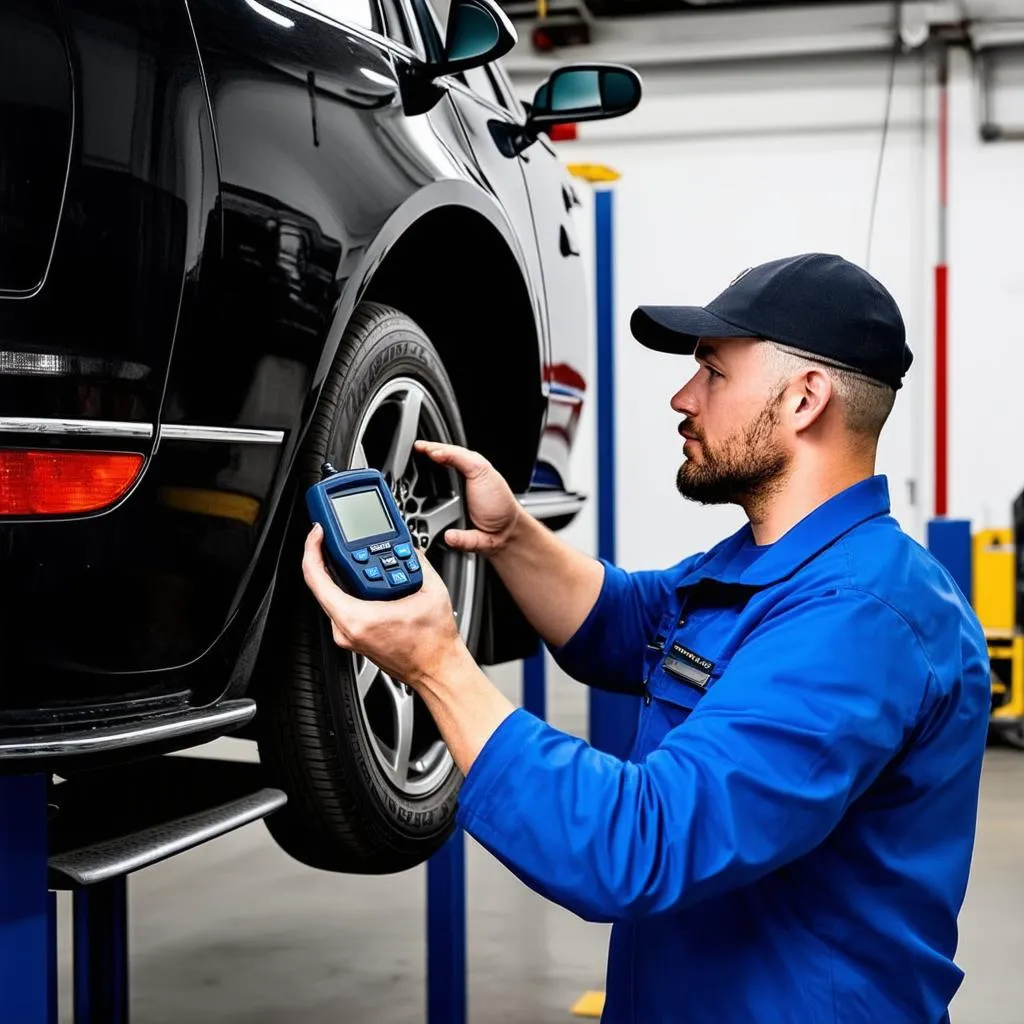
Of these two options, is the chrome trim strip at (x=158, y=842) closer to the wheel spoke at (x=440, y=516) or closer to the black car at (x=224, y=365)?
the black car at (x=224, y=365)

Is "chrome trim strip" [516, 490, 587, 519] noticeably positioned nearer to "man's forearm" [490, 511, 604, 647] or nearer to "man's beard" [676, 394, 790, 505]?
"man's forearm" [490, 511, 604, 647]

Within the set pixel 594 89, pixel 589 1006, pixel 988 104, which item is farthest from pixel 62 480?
pixel 988 104

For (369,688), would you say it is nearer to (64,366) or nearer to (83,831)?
(83,831)

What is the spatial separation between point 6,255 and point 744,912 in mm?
904

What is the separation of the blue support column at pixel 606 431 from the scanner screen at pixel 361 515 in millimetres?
2629

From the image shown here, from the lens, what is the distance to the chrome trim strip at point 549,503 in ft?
7.17

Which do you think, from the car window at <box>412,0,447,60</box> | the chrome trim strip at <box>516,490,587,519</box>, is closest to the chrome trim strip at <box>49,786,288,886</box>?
the chrome trim strip at <box>516,490,587,519</box>

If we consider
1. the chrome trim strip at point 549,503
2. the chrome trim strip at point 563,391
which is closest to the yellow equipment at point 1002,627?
the chrome trim strip at point 563,391

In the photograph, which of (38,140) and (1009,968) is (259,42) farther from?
(1009,968)

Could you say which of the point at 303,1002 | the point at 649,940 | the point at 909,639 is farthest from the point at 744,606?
the point at 303,1002

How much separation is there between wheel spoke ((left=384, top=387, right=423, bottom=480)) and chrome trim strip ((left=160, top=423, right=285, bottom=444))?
12.1 inches

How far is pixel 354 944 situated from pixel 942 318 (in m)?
4.92

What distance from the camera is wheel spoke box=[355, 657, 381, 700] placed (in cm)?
157

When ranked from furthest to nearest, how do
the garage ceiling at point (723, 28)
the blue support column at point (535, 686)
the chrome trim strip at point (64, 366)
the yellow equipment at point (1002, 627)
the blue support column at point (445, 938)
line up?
the garage ceiling at point (723, 28)
the yellow equipment at point (1002, 627)
the blue support column at point (535, 686)
the blue support column at point (445, 938)
the chrome trim strip at point (64, 366)
